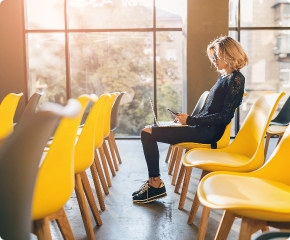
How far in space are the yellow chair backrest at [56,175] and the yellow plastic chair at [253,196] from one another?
54 cm

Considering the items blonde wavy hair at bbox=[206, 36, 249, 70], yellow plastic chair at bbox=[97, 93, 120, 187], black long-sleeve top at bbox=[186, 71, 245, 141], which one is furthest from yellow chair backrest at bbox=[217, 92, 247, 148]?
yellow plastic chair at bbox=[97, 93, 120, 187]

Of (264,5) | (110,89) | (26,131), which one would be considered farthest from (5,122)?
(264,5)

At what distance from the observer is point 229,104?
2.87 metres

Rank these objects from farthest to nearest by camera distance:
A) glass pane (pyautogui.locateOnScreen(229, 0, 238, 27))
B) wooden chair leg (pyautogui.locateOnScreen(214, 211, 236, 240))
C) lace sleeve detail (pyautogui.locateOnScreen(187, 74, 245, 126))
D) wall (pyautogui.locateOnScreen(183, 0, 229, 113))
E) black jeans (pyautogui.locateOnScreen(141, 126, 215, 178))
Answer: glass pane (pyautogui.locateOnScreen(229, 0, 238, 27)) → wall (pyautogui.locateOnScreen(183, 0, 229, 113)) → black jeans (pyautogui.locateOnScreen(141, 126, 215, 178)) → lace sleeve detail (pyautogui.locateOnScreen(187, 74, 245, 126)) → wooden chair leg (pyautogui.locateOnScreen(214, 211, 236, 240))

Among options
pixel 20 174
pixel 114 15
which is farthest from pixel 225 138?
pixel 114 15

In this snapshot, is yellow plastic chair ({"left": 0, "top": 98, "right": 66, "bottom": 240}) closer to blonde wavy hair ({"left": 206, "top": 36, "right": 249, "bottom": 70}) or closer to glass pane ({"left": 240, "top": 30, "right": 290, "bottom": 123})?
blonde wavy hair ({"left": 206, "top": 36, "right": 249, "bottom": 70})

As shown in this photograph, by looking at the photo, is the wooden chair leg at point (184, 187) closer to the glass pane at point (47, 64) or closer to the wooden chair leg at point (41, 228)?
the wooden chair leg at point (41, 228)

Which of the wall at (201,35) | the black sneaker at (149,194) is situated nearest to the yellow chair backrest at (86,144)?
the black sneaker at (149,194)

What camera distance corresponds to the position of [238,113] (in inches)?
274

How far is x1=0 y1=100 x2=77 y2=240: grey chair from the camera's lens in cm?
86

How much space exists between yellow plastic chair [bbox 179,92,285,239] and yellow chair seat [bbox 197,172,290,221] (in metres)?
0.30

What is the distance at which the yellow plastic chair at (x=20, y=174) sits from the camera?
862 millimetres

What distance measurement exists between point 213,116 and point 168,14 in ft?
14.5

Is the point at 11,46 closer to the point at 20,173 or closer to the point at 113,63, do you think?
the point at 113,63
